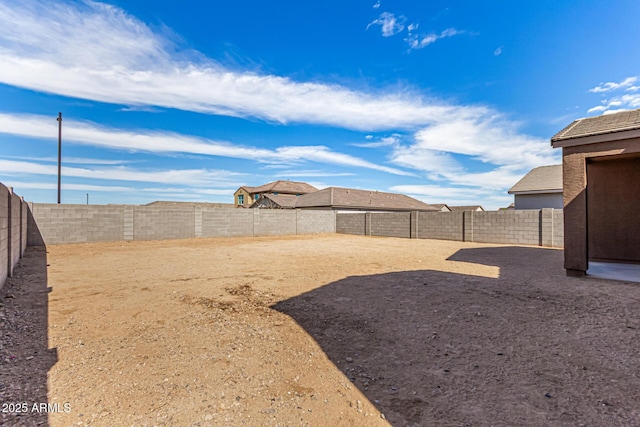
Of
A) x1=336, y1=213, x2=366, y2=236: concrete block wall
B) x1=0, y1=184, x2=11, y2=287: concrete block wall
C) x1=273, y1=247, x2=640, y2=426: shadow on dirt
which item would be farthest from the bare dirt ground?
x1=336, y1=213, x2=366, y2=236: concrete block wall

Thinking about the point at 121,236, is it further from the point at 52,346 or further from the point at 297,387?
the point at 297,387

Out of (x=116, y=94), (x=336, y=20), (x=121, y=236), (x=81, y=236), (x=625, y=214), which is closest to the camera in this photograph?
(x=625, y=214)

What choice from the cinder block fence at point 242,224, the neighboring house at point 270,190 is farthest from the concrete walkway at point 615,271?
the neighboring house at point 270,190

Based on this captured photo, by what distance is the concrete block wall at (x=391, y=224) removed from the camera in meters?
18.2

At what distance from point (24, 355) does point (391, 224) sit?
59.1ft

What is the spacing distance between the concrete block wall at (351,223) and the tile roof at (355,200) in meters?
3.23

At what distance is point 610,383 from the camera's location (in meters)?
2.24

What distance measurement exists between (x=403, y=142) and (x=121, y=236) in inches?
736

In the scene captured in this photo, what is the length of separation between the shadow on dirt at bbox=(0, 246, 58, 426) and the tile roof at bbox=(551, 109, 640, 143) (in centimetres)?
896

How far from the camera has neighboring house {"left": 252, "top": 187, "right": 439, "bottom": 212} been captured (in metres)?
27.0

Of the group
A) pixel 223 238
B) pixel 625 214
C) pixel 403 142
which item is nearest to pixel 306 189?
pixel 403 142

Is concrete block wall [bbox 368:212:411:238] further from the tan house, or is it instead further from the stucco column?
the stucco column

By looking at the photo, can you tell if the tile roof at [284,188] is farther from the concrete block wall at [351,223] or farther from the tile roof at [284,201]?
the concrete block wall at [351,223]

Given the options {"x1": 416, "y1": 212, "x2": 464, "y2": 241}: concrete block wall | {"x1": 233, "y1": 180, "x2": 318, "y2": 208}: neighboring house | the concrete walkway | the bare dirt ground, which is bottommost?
the bare dirt ground
